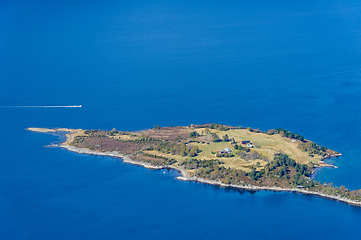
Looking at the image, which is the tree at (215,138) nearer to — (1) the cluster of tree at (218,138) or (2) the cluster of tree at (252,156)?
(1) the cluster of tree at (218,138)

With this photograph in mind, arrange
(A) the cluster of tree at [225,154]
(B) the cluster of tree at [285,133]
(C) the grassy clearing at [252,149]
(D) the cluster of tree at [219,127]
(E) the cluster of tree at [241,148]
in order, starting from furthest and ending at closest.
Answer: (D) the cluster of tree at [219,127] < (B) the cluster of tree at [285,133] < (E) the cluster of tree at [241,148] < (A) the cluster of tree at [225,154] < (C) the grassy clearing at [252,149]

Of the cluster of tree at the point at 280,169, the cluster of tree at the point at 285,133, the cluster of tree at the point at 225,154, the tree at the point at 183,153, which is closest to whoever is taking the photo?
the cluster of tree at the point at 280,169

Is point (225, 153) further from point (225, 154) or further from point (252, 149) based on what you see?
point (252, 149)

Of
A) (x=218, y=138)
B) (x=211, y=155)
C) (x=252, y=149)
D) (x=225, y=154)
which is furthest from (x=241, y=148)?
(x=218, y=138)

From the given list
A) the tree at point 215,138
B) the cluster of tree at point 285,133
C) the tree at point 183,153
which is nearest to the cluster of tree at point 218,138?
the tree at point 215,138

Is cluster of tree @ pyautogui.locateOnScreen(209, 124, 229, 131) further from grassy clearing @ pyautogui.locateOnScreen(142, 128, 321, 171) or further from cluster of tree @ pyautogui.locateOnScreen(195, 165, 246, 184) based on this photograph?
Result: cluster of tree @ pyautogui.locateOnScreen(195, 165, 246, 184)

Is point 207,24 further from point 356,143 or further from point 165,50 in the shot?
point 356,143

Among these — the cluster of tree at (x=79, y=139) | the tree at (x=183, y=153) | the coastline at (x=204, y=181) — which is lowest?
the coastline at (x=204, y=181)

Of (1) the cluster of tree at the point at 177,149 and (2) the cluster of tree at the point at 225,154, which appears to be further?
(1) the cluster of tree at the point at 177,149

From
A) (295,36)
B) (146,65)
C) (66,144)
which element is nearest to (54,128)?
(66,144)
